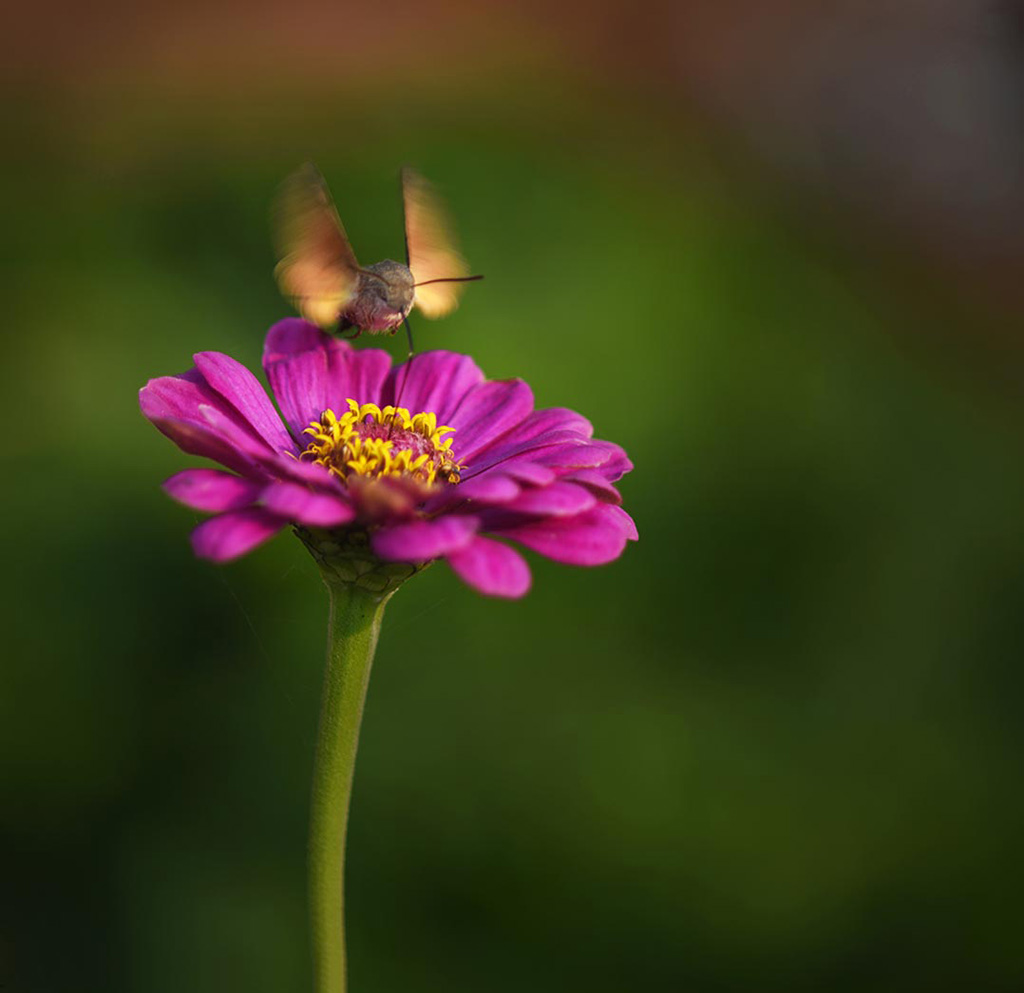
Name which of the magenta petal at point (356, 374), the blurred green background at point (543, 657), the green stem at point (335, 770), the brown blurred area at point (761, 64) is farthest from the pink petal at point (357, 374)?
the brown blurred area at point (761, 64)

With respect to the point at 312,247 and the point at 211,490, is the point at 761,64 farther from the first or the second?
the point at 211,490

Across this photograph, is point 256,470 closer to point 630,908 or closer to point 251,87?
point 630,908

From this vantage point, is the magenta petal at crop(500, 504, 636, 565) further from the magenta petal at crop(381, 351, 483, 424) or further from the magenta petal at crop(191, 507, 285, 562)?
the magenta petal at crop(381, 351, 483, 424)

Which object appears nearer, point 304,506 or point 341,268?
point 304,506

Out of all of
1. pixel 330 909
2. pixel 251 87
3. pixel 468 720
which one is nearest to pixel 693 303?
pixel 468 720

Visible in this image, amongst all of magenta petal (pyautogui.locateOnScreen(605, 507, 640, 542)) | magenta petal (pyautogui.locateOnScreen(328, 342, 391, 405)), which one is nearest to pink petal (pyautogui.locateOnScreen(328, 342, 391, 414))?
→ magenta petal (pyautogui.locateOnScreen(328, 342, 391, 405))

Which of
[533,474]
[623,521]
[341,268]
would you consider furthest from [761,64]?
[533,474]

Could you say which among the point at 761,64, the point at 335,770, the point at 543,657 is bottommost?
the point at 335,770
